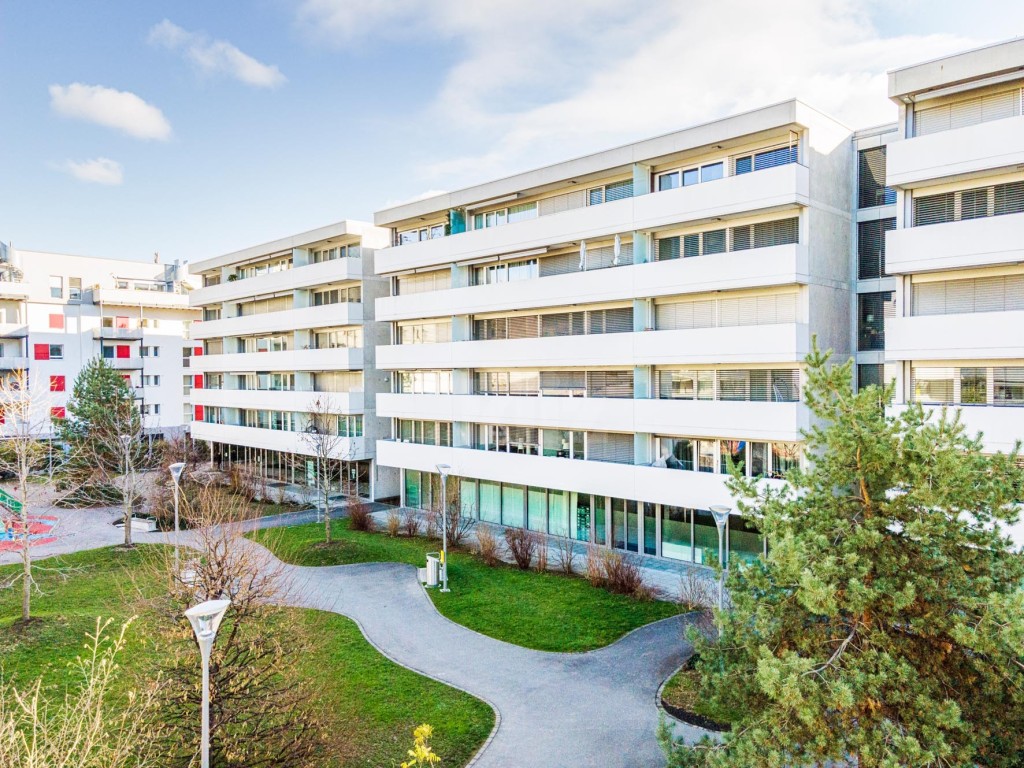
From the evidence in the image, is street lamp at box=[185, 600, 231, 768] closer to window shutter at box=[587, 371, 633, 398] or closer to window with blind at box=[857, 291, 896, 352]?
window shutter at box=[587, 371, 633, 398]

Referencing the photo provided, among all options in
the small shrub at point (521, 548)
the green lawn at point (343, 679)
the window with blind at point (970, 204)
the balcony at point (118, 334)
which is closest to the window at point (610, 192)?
the window with blind at point (970, 204)

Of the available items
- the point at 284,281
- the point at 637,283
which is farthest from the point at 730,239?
the point at 284,281

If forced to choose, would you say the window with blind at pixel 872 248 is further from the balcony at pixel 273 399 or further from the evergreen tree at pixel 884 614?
the balcony at pixel 273 399

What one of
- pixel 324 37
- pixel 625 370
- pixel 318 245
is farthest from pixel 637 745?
pixel 318 245

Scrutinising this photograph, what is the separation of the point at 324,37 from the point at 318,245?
42.3ft

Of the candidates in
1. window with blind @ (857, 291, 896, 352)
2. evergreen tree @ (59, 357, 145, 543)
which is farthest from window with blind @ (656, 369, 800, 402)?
evergreen tree @ (59, 357, 145, 543)

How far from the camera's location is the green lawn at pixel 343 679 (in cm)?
1127

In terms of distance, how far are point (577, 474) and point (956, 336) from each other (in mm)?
12122

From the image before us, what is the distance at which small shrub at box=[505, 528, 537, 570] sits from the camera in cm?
2180

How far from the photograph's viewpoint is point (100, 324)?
5075 cm

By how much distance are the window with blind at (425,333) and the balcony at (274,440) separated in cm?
559

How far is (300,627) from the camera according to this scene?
39.2 ft

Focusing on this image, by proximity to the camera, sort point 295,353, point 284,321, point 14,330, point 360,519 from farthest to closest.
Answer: point 14,330, point 284,321, point 295,353, point 360,519

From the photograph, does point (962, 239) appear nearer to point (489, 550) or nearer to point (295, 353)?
point (489, 550)
